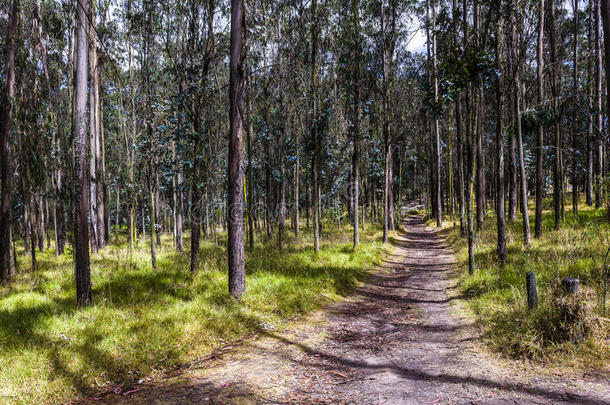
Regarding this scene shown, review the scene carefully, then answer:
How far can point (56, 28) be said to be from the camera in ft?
52.4

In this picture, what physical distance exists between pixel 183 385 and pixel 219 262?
6.36m

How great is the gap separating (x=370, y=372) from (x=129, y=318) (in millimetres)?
3820

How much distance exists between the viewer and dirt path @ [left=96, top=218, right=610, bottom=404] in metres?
3.64

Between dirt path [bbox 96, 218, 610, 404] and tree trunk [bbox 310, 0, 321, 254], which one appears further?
tree trunk [bbox 310, 0, 321, 254]

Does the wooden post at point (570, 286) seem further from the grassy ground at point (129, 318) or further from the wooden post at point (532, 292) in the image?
the grassy ground at point (129, 318)

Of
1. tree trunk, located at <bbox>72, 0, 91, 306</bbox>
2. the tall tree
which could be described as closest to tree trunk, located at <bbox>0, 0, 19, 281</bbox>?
tree trunk, located at <bbox>72, 0, 91, 306</bbox>

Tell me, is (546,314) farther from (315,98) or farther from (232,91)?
(315,98)

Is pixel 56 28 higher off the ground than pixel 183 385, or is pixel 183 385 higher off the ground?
pixel 56 28

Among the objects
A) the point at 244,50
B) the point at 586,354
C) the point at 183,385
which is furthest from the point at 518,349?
the point at 244,50

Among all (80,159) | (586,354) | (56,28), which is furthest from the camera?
(56,28)

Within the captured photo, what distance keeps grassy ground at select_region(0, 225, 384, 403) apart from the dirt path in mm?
476

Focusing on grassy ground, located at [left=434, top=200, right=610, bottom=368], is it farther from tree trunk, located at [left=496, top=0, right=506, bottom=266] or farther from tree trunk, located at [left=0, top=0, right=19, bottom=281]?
tree trunk, located at [left=0, top=0, right=19, bottom=281]

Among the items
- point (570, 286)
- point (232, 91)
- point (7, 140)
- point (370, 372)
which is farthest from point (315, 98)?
point (7, 140)

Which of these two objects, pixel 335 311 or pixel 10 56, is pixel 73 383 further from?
pixel 10 56
